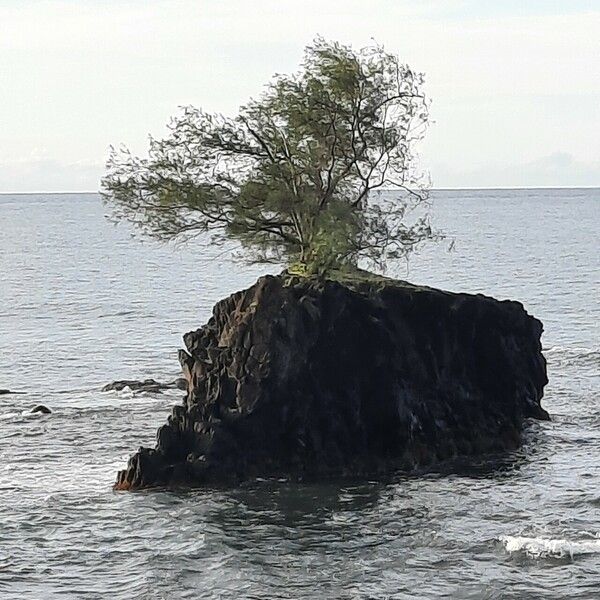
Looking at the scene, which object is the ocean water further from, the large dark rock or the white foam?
the large dark rock

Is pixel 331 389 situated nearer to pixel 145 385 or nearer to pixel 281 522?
pixel 281 522

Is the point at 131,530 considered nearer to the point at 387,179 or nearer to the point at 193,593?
the point at 193,593

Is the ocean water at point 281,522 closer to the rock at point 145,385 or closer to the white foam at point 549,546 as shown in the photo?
the white foam at point 549,546

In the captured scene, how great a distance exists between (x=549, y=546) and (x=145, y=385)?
110 feet

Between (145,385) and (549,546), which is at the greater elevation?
(145,385)

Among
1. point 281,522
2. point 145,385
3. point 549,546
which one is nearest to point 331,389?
point 281,522

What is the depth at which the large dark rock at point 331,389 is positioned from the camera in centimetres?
4631

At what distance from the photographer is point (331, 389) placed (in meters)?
48.4

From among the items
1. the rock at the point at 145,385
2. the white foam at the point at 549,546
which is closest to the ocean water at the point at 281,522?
the white foam at the point at 549,546

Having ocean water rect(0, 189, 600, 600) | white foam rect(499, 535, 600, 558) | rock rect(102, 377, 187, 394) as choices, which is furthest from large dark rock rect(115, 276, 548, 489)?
rock rect(102, 377, 187, 394)

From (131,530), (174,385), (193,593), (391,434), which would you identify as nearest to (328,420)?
(391,434)

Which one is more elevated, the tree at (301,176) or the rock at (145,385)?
the tree at (301,176)

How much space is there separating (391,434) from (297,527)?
28.4ft

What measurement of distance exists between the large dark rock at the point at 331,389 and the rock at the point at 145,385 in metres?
14.5
